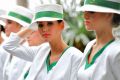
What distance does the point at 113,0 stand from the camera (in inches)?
141

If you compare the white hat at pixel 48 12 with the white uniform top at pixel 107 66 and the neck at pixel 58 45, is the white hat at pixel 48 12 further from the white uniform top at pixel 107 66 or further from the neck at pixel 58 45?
the white uniform top at pixel 107 66

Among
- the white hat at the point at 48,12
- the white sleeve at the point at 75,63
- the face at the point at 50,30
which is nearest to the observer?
the white sleeve at the point at 75,63

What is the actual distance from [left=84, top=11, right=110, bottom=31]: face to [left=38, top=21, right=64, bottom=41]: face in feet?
1.83

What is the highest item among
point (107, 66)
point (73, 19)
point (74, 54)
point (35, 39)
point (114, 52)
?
point (114, 52)

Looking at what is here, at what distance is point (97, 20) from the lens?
354 centimetres

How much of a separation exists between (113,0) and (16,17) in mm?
1791

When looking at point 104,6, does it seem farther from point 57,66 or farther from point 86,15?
point 57,66

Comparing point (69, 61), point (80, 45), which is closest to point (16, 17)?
point (69, 61)

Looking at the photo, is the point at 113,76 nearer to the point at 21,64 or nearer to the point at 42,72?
the point at 42,72

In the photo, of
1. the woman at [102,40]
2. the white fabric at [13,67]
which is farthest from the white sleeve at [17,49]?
the woman at [102,40]

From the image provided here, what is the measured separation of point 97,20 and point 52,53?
779 millimetres

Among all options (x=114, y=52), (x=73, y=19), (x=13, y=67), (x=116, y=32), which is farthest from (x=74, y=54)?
(x=73, y=19)

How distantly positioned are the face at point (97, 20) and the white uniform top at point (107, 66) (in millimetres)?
158

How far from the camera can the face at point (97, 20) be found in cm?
352
